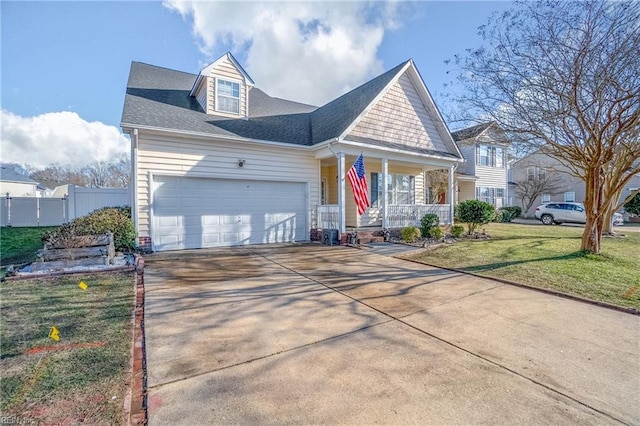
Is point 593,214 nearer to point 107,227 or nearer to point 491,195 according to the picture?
point 107,227

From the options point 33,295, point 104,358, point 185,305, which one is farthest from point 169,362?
point 33,295

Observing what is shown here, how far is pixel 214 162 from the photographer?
1007cm

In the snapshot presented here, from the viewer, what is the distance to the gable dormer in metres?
10.9

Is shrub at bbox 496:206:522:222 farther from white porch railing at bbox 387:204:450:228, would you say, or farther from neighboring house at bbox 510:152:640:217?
white porch railing at bbox 387:204:450:228

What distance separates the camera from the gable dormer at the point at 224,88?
10914 millimetres

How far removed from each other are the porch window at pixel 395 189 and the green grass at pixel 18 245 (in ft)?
39.2

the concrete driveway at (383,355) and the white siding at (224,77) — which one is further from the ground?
the white siding at (224,77)

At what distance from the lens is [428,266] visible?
759cm

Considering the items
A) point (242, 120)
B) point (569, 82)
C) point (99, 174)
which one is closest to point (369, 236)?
point (242, 120)

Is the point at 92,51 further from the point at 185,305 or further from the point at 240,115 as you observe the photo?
the point at 185,305

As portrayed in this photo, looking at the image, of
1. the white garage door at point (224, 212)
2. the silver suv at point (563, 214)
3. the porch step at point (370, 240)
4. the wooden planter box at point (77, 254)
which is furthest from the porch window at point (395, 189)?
the silver suv at point (563, 214)

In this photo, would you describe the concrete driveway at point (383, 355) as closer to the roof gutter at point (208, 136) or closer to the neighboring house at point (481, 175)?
the roof gutter at point (208, 136)

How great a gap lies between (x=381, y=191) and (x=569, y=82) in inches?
301

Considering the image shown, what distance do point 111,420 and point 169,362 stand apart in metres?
0.86
